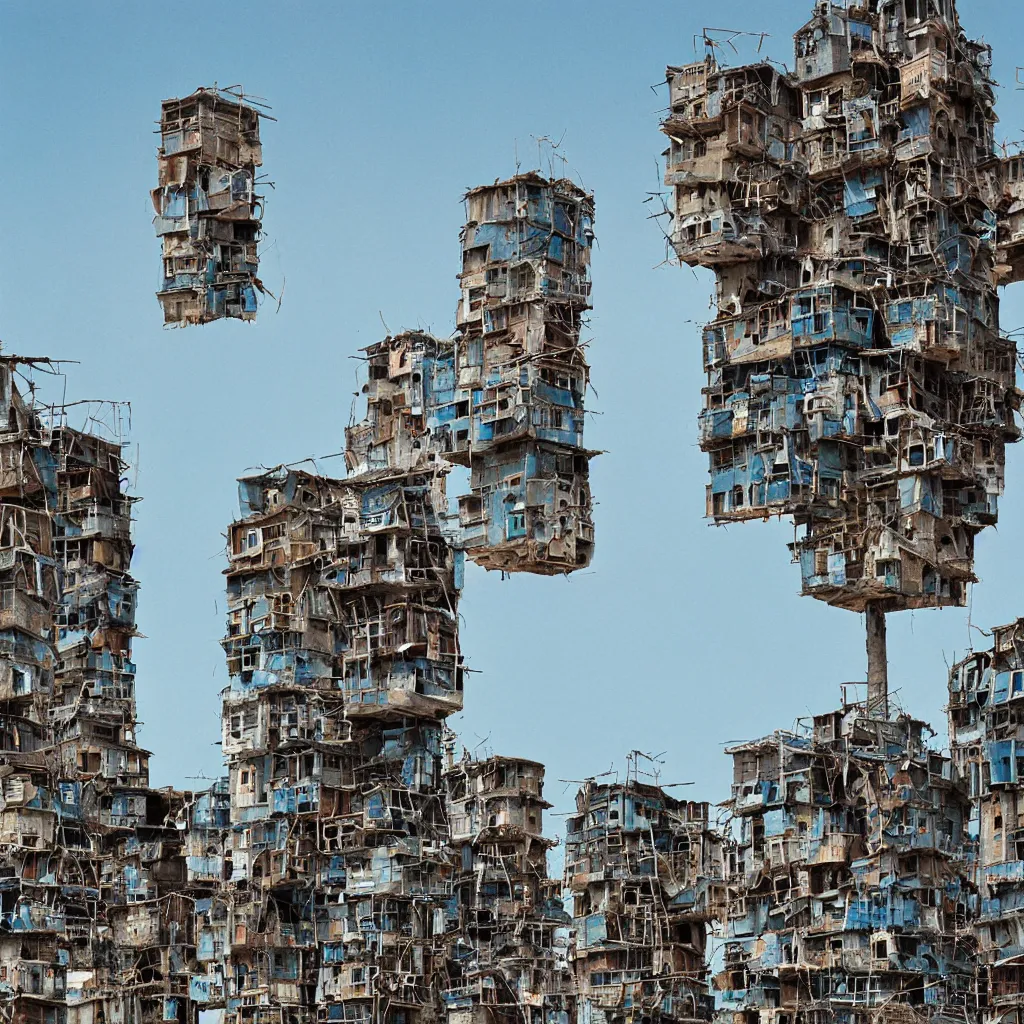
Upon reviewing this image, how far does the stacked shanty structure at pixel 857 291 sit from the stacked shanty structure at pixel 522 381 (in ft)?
8.51

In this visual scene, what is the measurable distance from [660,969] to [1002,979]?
937cm

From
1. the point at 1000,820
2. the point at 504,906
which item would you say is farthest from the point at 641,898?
the point at 1000,820

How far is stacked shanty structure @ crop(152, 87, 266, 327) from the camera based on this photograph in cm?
6444

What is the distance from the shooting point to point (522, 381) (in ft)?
200

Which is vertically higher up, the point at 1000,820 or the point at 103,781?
the point at 103,781

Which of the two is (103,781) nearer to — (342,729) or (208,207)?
(342,729)

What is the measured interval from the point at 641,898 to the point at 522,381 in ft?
40.0

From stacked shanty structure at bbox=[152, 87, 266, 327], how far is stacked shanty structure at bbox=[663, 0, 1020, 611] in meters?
9.21

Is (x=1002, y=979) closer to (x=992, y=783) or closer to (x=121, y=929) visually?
(x=992, y=783)

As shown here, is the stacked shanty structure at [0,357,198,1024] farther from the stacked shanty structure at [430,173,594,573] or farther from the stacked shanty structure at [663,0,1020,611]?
the stacked shanty structure at [663,0,1020,611]

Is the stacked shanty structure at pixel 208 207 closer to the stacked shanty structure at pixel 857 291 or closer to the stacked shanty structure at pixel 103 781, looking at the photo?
the stacked shanty structure at pixel 103 781

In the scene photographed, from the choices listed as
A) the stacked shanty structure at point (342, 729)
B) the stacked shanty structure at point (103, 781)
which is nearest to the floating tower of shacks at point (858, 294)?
the stacked shanty structure at point (342, 729)

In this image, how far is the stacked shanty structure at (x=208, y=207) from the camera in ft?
211

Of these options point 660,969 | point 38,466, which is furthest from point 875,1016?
point 38,466
